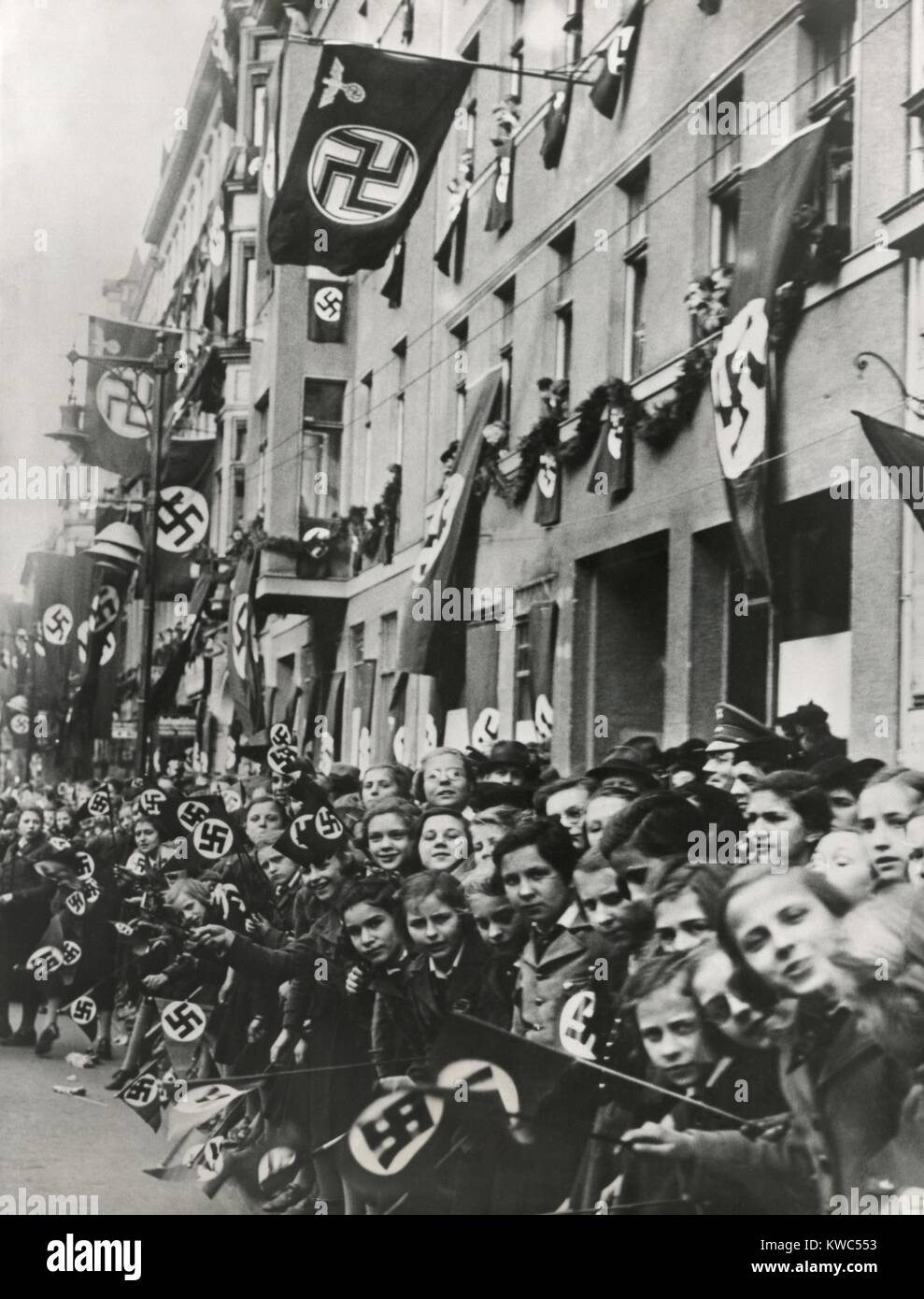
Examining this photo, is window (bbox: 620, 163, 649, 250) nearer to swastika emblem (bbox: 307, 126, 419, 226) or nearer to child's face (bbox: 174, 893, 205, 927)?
swastika emblem (bbox: 307, 126, 419, 226)

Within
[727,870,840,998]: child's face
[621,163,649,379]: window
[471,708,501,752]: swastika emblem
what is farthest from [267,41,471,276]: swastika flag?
[727,870,840,998]: child's face

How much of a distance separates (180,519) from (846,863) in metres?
2.06

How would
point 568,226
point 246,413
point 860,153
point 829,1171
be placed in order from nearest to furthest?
point 829,1171
point 860,153
point 568,226
point 246,413

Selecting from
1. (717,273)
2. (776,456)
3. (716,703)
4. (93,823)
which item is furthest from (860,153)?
(93,823)

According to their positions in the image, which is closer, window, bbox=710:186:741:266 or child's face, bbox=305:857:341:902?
window, bbox=710:186:741:266

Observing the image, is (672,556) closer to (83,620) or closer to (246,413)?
(246,413)

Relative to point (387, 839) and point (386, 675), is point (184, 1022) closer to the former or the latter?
point (387, 839)

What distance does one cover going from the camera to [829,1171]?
11.8 feet

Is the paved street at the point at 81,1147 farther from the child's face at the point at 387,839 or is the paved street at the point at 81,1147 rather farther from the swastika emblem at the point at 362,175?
the swastika emblem at the point at 362,175

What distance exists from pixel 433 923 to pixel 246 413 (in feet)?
5.07

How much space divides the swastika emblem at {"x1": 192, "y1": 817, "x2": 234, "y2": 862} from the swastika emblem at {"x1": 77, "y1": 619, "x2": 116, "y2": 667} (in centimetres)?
61

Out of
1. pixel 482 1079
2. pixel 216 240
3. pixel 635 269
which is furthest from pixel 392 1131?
pixel 216 240

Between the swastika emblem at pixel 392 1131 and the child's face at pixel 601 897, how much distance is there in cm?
53

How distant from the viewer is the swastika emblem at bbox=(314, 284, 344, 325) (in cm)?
459
